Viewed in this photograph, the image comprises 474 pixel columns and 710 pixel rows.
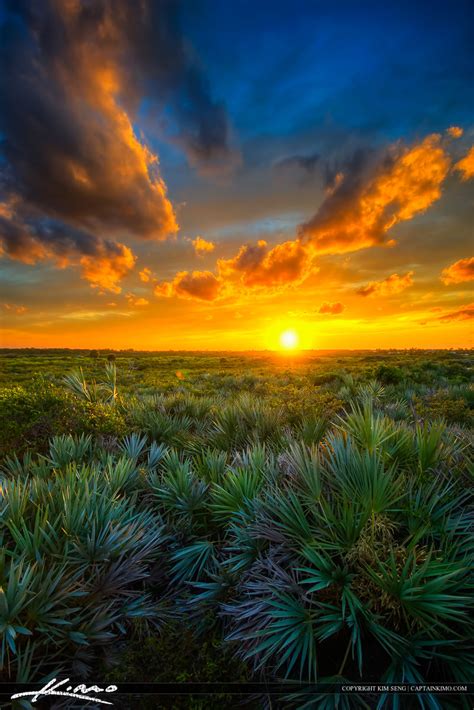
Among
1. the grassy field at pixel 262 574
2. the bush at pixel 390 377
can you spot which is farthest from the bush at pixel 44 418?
the bush at pixel 390 377

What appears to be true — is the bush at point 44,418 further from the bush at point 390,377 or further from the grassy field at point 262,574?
the bush at point 390,377

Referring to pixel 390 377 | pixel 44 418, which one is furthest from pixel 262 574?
pixel 390 377

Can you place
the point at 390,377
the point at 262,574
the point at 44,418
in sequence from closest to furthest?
1. the point at 262,574
2. the point at 44,418
3. the point at 390,377

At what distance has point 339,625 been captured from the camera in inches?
89.3

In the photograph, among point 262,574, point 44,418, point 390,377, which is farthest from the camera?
point 390,377

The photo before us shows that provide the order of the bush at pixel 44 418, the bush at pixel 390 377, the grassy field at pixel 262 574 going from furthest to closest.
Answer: the bush at pixel 390 377 → the bush at pixel 44 418 → the grassy field at pixel 262 574

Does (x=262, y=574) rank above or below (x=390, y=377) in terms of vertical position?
below

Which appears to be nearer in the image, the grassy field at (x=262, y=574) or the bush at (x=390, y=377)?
the grassy field at (x=262, y=574)

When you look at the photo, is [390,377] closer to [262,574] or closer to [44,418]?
[44,418]

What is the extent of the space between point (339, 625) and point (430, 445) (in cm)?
195

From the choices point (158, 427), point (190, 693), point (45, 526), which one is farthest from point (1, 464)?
point (190, 693)

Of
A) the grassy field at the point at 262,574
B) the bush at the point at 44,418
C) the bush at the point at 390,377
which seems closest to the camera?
the grassy field at the point at 262,574

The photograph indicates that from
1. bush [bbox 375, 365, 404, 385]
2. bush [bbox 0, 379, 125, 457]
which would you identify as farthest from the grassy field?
bush [bbox 375, 365, 404, 385]

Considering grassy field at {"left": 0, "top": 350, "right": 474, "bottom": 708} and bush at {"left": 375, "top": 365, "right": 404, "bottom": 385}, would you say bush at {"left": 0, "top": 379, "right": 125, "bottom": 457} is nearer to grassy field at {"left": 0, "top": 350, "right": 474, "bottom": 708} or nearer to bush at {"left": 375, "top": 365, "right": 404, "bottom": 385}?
grassy field at {"left": 0, "top": 350, "right": 474, "bottom": 708}
